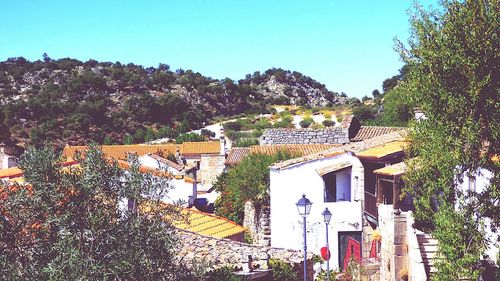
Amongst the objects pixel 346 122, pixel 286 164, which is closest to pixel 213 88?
pixel 346 122

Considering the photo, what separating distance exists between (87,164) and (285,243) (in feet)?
49.3

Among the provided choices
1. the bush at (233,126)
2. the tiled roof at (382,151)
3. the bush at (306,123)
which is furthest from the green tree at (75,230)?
the bush at (233,126)

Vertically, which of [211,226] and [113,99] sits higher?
[113,99]

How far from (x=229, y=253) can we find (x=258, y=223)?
10.9m

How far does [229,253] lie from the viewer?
1639 cm

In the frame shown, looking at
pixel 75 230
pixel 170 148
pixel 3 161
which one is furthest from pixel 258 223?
pixel 170 148

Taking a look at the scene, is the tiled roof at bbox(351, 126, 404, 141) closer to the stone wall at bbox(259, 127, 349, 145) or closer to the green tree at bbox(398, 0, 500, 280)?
the stone wall at bbox(259, 127, 349, 145)

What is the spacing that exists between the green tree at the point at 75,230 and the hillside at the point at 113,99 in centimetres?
5277

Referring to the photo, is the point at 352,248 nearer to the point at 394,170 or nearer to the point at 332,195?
the point at 332,195

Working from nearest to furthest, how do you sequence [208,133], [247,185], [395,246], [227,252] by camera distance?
[395,246] < [227,252] < [247,185] < [208,133]

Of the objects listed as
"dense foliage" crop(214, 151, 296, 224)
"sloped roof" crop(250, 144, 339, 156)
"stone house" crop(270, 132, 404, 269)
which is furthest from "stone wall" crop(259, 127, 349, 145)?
"stone house" crop(270, 132, 404, 269)

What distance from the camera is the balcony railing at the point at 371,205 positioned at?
21028mm

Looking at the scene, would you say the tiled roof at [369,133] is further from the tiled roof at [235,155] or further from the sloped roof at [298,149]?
the tiled roof at [235,155]

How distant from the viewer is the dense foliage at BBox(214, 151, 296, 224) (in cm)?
2750
